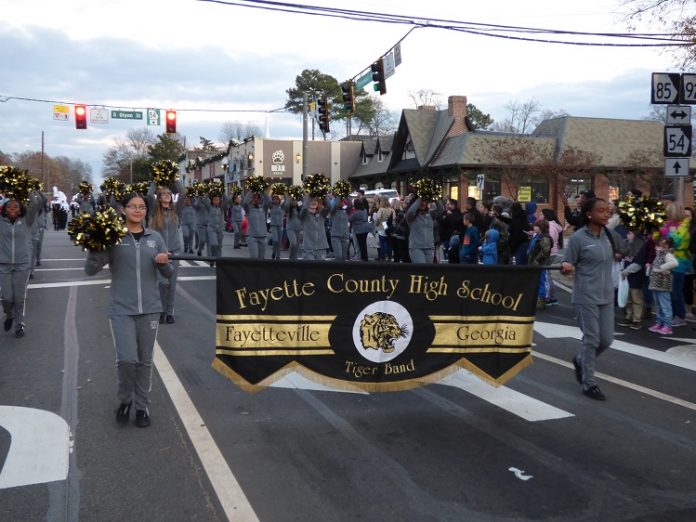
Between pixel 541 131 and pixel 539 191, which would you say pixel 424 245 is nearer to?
pixel 539 191

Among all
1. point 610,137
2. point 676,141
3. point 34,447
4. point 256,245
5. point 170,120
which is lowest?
point 34,447

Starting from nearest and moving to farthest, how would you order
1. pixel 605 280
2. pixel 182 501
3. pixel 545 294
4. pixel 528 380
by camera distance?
pixel 182 501 → pixel 605 280 → pixel 528 380 → pixel 545 294

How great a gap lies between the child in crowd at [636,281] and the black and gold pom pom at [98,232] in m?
7.53

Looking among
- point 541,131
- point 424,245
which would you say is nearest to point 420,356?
point 424,245

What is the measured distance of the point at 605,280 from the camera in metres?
6.36

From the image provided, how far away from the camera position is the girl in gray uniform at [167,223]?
934 centimetres

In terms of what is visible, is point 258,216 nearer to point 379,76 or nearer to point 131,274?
point 379,76

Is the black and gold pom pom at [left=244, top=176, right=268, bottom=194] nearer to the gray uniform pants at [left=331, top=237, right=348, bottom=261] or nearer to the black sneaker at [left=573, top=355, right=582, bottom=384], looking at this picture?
the gray uniform pants at [left=331, top=237, right=348, bottom=261]

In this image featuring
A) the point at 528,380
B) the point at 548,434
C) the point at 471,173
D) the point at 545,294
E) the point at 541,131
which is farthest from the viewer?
the point at 541,131

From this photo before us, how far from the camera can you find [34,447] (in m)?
4.90

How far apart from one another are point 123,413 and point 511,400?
135 inches

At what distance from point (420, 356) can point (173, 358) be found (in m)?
3.20

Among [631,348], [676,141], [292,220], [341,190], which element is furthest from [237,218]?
[631,348]

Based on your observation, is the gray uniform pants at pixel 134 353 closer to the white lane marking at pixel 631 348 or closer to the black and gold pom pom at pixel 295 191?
the white lane marking at pixel 631 348
